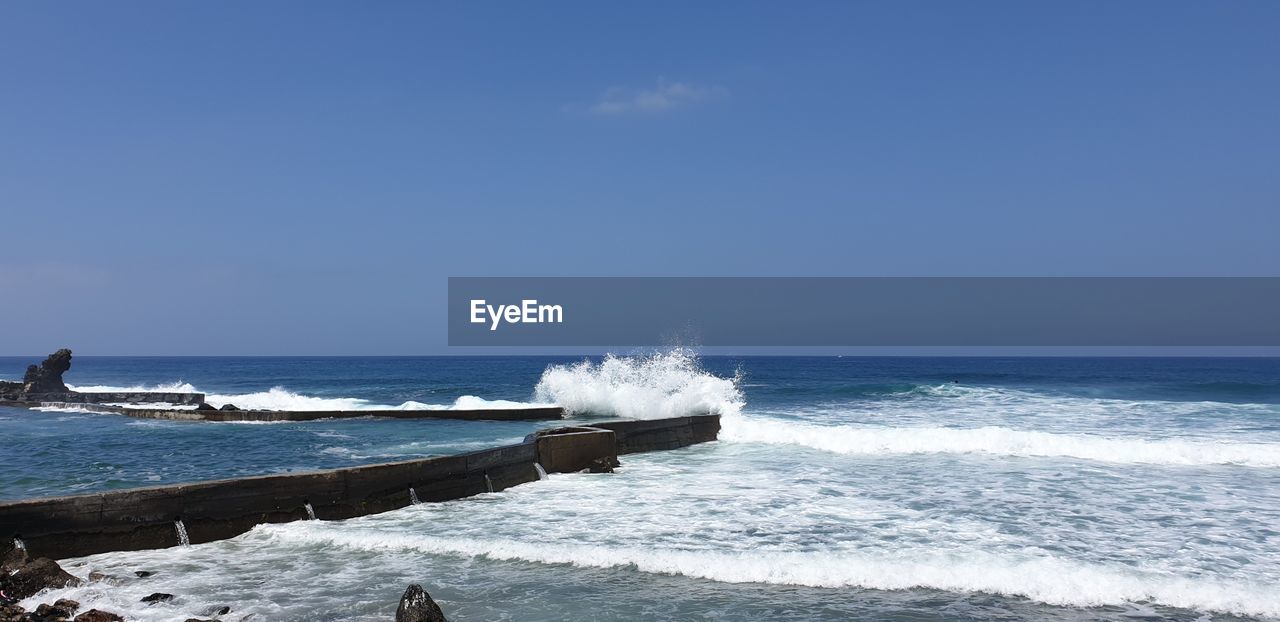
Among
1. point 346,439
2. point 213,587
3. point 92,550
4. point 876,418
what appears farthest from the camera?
point 876,418

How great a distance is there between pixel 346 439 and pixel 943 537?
561 inches

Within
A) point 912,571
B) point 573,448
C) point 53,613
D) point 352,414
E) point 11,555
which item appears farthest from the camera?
point 352,414

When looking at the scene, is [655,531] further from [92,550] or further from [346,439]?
[346,439]

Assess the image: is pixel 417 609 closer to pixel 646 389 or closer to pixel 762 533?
pixel 762 533

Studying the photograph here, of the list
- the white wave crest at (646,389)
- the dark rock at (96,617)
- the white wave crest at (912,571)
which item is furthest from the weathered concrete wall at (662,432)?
the dark rock at (96,617)

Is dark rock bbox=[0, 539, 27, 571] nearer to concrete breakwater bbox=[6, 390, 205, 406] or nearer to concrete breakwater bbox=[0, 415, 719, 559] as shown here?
concrete breakwater bbox=[0, 415, 719, 559]

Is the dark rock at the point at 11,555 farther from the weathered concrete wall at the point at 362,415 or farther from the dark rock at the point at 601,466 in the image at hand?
the weathered concrete wall at the point at 362,415

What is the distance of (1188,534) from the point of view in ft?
30.2

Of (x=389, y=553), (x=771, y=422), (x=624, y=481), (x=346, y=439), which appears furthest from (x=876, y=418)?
(x=389, y=553)

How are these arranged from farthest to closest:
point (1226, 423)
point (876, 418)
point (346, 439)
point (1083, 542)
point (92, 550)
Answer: point (876, 418) < point (1226, 423) < point (346, 439) < point (1083, 542) < point (92, 550)

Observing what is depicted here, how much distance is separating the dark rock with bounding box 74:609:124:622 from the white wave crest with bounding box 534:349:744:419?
59.3ft

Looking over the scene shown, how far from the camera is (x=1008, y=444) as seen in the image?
1650cm

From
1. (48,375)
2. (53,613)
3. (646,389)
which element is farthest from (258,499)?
(48,375)

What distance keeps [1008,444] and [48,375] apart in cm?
3750
